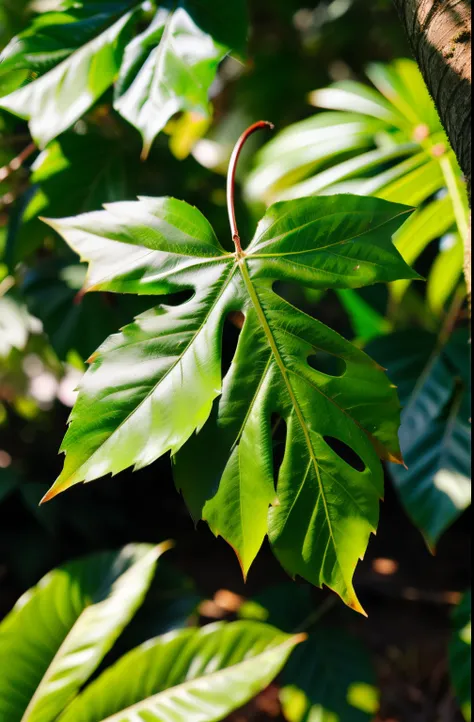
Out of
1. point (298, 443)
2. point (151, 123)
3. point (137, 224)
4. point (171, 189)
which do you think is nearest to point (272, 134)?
point (171, 189)

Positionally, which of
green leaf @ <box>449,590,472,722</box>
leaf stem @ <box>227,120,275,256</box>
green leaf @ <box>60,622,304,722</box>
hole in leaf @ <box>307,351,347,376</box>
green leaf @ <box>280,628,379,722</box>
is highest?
leaf stem @ <box>227,120,275,256</box>

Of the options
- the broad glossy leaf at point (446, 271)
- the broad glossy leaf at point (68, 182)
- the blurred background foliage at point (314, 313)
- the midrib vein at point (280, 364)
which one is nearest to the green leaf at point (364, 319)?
the blurred background foliage at point (314, 313)

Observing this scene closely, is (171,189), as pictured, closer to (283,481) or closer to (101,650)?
(283,481)

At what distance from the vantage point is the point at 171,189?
3.74 feet

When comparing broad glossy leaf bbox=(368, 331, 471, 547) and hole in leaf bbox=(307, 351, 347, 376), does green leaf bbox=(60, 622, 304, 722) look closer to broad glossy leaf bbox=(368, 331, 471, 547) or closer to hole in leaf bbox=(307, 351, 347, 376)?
broad glossy leaf bbox=(368, 331, 471, 547)

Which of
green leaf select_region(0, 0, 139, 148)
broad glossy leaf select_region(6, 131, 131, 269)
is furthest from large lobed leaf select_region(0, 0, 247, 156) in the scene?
broad glossy leaf select_region(6, 131, 131, 269)

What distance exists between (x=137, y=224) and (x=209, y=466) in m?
0.27

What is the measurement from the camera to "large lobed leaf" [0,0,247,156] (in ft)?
2.68

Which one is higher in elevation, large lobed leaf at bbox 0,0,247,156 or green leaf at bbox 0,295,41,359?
large lobed leaf at bbox 0,0,247,156

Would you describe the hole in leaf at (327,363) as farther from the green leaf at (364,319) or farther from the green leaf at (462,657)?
the green leaf at (462,657)

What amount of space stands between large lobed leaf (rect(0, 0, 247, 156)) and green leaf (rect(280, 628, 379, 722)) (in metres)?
1.06

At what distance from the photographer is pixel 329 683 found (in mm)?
1235

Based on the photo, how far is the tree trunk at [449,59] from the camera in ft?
1.65

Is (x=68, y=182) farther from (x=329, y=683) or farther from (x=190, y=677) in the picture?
(x=329, y=683)
